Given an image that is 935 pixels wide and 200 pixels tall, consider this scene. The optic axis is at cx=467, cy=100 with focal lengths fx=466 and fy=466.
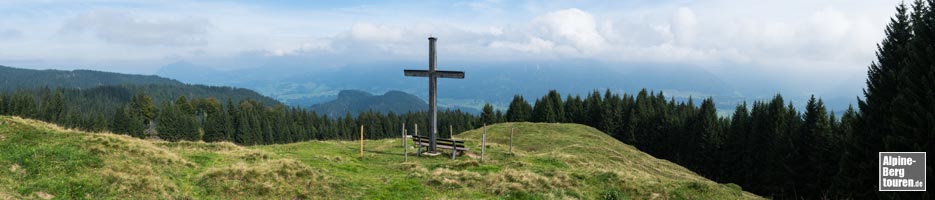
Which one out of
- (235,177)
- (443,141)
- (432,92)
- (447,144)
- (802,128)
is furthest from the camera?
(802,128)

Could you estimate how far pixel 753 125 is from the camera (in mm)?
65000

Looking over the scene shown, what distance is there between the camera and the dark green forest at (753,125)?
22.4 m

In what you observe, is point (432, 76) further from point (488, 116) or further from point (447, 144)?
point (488, 116)

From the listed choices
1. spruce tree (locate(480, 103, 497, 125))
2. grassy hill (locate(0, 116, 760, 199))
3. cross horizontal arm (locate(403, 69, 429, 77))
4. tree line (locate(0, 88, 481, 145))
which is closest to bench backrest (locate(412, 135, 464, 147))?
cross horizontal arm (locate(403, 69, 429, 77))

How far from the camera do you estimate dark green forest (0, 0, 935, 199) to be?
22438mm

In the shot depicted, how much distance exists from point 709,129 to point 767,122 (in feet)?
32.0

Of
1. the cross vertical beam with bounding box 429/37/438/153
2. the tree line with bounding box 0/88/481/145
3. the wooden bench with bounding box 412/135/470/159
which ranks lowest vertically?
the tree line with bounding box 0/88/481/145

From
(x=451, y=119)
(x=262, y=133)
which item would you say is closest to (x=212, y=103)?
(x=262, y=133)

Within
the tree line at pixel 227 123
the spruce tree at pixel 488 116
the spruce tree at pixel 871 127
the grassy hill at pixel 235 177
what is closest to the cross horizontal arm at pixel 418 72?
the grassy hill at pixel 235 177

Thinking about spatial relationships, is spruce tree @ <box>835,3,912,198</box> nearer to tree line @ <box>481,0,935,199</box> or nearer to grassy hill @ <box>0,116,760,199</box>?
tree line @ <box>481,0,935,199</box>

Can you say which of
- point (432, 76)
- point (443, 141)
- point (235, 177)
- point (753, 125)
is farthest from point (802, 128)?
point (235, 177)

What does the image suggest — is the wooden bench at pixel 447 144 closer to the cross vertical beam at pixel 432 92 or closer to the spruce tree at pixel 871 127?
the cross vertical beam at pixel 432 92

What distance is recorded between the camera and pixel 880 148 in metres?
23.8

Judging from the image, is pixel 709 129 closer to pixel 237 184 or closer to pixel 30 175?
pixel 237 184
